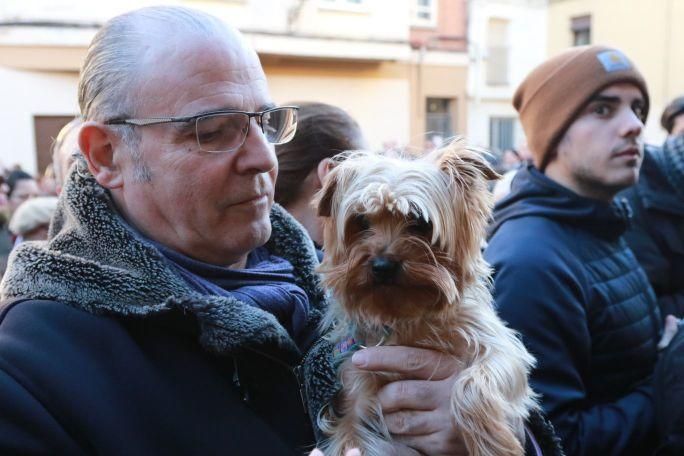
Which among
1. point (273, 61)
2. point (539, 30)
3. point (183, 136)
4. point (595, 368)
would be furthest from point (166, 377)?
point (539, 30)

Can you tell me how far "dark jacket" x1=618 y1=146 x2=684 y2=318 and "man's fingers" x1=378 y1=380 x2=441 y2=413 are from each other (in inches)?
86.8

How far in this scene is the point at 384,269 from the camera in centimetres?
204

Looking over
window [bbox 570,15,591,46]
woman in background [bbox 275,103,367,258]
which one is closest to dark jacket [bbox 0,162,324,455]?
woman in background [bbox 275,103,367,258]

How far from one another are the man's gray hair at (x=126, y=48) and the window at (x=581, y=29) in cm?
2390

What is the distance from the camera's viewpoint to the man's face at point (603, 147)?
3.03m

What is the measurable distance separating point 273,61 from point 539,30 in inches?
466

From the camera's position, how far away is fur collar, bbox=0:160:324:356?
1587mm

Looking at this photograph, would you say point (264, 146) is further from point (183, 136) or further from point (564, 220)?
point (564, 220)

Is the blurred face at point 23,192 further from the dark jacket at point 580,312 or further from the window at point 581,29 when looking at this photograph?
the window at point 581,29

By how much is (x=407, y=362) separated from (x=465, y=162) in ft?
2.40

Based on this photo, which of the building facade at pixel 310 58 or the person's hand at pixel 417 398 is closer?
the person's hand at pixel 417 398

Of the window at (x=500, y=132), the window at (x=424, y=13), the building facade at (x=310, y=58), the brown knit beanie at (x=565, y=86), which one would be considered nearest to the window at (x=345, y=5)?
the building facade at (x=310, y=58)

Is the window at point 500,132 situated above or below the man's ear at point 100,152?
below

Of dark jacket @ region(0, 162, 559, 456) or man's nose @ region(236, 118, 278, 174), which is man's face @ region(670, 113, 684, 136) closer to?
man's nose @ region(236, 118, 278, 174)
